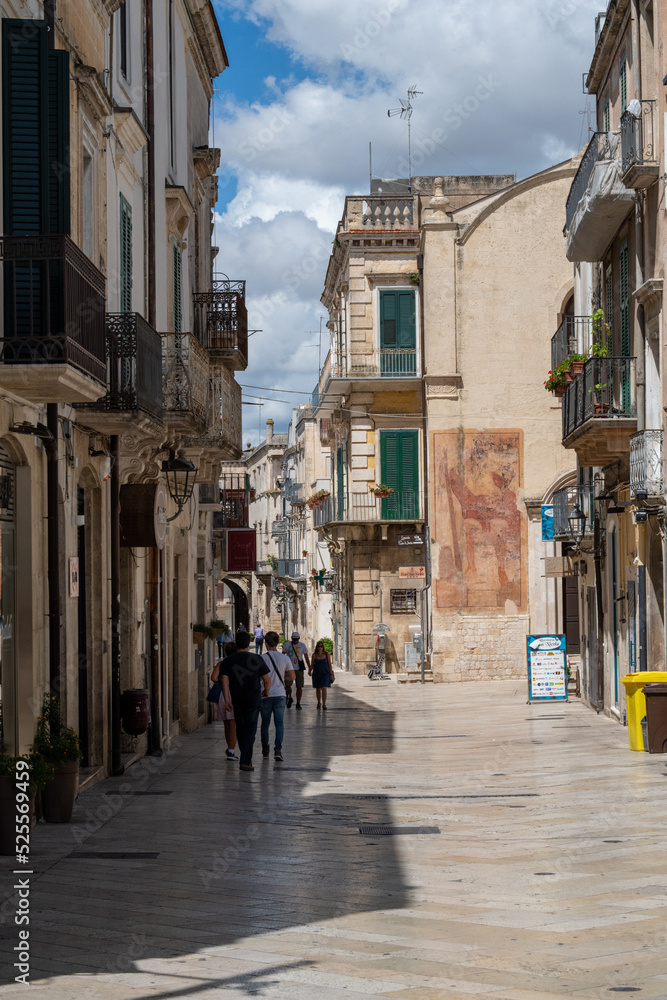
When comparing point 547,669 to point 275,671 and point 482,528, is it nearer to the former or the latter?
point 482,528

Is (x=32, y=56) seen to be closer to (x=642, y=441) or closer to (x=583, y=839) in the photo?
(x=583, y=839)

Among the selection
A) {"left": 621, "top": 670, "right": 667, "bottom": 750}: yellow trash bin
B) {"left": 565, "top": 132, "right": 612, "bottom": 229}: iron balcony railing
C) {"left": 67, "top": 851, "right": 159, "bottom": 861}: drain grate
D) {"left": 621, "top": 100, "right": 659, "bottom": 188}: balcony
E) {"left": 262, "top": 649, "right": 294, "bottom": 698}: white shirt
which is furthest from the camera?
{"left": 565, "top": 132, "right": 612, "bottom": 229}: iron balcony railing

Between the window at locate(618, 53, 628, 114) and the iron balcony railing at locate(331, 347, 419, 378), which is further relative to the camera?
the iron balcony railing at locate(331, 347, 419, 378)

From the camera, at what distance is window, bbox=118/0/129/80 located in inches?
664

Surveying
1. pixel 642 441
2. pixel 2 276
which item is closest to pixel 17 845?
pixel 2 276

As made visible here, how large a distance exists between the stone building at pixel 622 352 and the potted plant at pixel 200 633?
23.0 ft

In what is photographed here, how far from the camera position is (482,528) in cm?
3516

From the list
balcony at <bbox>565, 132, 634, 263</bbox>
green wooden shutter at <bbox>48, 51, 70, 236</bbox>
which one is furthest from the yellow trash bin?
green wooden shutter at <bbox>48, 51, 70, 236</bbox>

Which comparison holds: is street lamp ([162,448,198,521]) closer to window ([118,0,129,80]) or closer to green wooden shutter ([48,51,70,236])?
window ([118,0,129,80])

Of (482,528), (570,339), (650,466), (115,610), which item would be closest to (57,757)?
(115,610)

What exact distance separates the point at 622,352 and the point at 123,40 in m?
8.57

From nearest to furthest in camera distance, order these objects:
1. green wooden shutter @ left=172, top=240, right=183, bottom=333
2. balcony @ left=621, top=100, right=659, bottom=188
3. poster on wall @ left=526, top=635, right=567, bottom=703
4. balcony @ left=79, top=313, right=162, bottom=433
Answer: balcony @ left=79, top=313, right=162, bottom=433 → balcony @ left=621, top=100, right=659, bottom=188 → green wooden shutter @ left=172, top=240, right=183, bottom=333 → poster on wall @ left=526, top=635, right=567, bottom=703

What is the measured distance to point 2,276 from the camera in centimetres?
1026

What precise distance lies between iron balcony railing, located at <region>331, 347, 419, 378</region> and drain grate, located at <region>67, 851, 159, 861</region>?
29.3 metres
